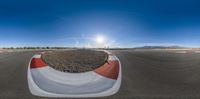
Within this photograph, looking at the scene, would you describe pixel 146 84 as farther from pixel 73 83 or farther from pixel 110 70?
pixel 73 83

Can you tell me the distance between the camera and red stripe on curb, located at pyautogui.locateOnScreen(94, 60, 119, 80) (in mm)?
8016

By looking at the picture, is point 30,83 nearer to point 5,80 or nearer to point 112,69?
point 5,80

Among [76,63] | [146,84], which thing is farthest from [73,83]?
[76,63]

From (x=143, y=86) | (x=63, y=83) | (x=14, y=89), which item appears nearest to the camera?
(x=14, y=89)

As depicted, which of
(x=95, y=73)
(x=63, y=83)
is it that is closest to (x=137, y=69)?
(x=95, y=73)

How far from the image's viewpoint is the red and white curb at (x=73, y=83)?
6.02 meters

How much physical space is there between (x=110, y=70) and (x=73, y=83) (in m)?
2.30

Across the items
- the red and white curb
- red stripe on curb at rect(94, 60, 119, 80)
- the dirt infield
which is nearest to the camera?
the red and white curb

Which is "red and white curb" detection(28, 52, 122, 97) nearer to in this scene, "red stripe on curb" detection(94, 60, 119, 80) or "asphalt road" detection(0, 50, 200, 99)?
"red stripe on curb" detection(94, 60, 119, 80)

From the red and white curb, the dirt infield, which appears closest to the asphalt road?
the red and white curb

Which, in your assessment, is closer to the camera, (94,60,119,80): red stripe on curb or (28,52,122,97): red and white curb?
(28,52,122,97): red and white curb

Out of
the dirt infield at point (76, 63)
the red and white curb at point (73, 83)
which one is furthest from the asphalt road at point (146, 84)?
the dirt infield at point (76, 63)

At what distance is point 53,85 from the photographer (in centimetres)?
686

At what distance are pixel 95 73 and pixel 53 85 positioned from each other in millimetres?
2299
